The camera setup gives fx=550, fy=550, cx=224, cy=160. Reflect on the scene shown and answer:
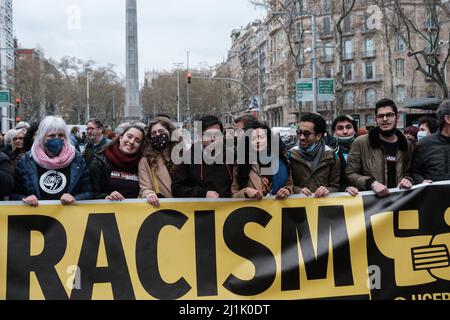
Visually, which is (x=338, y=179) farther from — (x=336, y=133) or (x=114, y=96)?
(x=114, y=96)

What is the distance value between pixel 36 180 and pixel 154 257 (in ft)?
3.61

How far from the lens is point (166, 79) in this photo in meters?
91.3

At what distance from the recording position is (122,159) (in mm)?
4465

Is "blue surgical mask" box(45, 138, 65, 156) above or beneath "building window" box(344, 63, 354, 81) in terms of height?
beneath

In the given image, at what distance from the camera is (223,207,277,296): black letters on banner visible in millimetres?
4012

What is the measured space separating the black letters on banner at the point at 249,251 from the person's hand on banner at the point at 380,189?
0.83 meters

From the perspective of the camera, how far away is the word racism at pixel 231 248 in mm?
3982

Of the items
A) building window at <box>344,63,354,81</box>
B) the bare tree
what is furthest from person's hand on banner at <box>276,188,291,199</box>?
building window at <box>344,63,354,81</box>

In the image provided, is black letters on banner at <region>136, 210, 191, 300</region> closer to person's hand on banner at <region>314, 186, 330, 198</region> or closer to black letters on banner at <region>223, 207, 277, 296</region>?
black letters on banner at <region>223, 207, 277, 296</region>

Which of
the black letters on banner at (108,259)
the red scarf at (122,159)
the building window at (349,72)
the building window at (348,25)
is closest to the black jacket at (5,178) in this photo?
the black letters on banner at (108,259)

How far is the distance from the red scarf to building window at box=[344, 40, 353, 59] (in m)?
65.0

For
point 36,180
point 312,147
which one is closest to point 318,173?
point 312,147

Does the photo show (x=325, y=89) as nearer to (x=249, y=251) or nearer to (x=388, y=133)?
(x=388, y=133)

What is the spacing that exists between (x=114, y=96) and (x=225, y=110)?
921 inches
